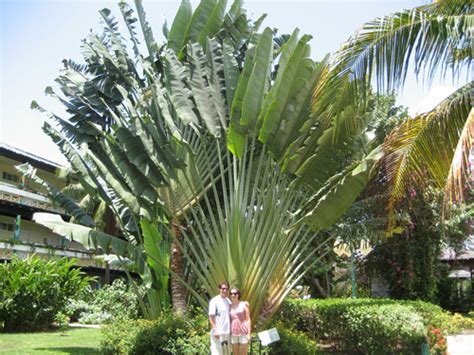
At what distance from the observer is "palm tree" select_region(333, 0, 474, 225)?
23.8 ft

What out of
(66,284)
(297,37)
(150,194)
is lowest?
(66,284)

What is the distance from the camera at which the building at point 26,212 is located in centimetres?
2680

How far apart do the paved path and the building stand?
21130 mm

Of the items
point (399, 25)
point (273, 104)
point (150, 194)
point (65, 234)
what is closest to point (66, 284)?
point (65, 234)

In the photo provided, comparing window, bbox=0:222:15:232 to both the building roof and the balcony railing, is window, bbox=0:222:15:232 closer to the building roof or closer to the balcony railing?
the balcony railing

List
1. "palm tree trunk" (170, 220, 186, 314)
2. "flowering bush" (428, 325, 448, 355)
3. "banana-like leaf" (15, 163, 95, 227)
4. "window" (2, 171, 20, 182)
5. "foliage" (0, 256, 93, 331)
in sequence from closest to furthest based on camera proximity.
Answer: "flowering bush" (428, 325, 448, 355), "palm tree trunk" (170, 220, 186, 314), "banana-like leaf" (15, 163, 95, 227), "foliage" (0, 256, 93, 331), "window" (2, 171, 20, 182)

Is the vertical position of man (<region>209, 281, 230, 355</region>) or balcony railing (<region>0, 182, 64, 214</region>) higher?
balcony railing (<region>0, 182, 64, 214</region>)

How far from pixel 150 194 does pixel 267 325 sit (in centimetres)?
350

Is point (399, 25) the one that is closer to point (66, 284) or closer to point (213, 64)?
point (213, 64)

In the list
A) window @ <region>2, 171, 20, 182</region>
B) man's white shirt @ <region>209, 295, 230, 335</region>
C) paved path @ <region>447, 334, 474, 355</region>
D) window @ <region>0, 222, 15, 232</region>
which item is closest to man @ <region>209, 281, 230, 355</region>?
man's white shirt @ <region>209, 295, 230, 335</region>

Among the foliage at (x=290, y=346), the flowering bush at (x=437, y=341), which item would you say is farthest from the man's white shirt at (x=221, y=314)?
the flowering bush at (x=437, y=341)

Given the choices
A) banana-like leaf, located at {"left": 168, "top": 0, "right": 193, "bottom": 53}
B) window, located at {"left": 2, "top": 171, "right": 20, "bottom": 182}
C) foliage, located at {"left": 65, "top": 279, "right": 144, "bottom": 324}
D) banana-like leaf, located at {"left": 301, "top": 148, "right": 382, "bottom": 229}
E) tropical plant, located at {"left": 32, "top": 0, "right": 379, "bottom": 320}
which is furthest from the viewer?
window, located at {"left": 2, "top": 171, "right": 20, "bottom": 182}

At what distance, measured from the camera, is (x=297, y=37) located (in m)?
9.59

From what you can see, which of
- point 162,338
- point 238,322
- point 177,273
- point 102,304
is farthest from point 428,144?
point 102,304
